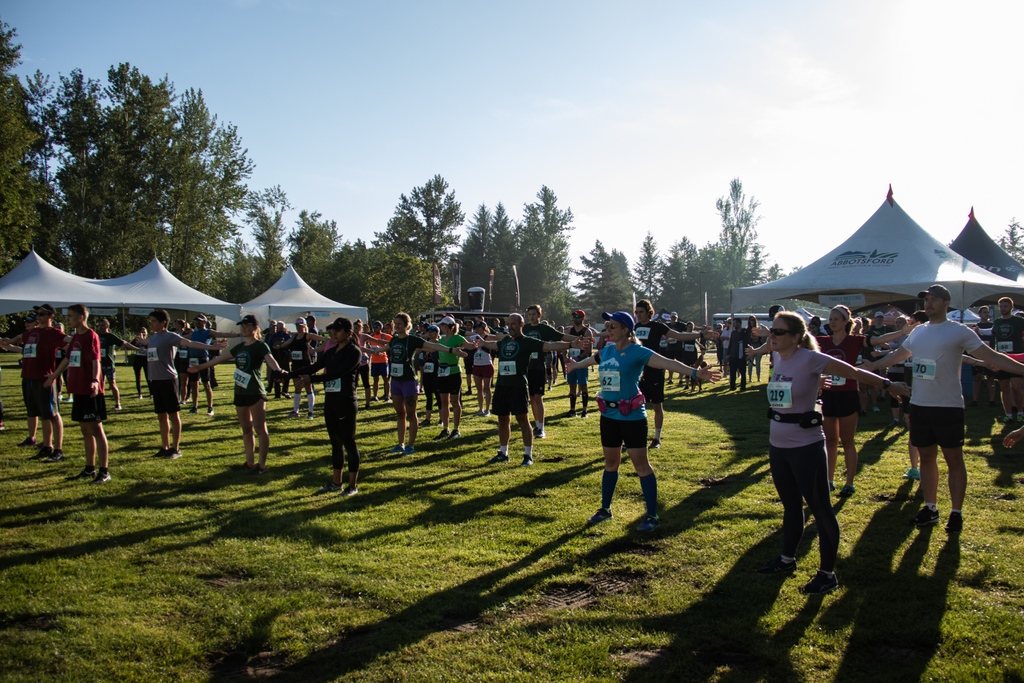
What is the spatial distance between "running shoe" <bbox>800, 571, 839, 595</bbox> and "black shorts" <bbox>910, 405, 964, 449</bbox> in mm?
1933

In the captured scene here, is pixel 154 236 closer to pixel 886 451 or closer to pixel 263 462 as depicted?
pixel 263 462

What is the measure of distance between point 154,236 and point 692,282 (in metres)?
66.2

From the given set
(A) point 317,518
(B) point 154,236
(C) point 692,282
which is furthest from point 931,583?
(C) point 692,282

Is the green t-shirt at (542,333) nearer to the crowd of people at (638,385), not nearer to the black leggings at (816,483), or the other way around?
the crowd of people at (638,385)

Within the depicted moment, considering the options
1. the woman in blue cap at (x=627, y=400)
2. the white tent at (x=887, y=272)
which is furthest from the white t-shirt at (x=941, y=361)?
the white tent at (x=887, y=272)

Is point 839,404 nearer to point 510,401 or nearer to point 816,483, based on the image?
point 816,483

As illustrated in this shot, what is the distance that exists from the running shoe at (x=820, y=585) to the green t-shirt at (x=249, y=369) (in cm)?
636

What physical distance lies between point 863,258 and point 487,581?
61.8ft

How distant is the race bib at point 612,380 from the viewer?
613cm

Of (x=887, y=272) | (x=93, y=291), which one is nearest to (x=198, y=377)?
(x=93, y=291)

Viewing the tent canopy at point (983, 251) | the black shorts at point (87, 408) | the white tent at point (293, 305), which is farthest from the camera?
the white tent at point (293, 305)

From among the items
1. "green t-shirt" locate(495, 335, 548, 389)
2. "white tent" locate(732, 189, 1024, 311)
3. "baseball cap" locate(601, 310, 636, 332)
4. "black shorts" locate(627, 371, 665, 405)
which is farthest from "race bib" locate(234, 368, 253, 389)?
"white tent" locate(732, 189, 1024, 311)

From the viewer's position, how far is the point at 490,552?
5.71 m

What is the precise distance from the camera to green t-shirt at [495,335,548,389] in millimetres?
9352
